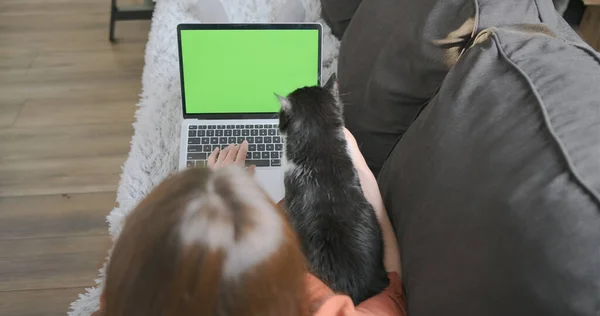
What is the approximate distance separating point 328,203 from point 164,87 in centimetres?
77

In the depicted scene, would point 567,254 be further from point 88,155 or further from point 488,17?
point 88,155

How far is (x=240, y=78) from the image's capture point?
1.35 meters

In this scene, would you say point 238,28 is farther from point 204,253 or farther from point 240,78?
point 204,253

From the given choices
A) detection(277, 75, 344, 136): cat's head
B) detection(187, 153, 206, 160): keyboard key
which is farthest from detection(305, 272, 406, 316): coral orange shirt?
detection(187, 153, 206, 160): keyboard key

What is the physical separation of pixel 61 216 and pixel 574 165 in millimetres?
1494

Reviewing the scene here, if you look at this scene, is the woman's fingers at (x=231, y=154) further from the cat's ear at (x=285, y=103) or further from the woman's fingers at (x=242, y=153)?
the cat's ear at (x=285, y=103)

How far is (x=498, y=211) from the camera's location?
64 centimetres

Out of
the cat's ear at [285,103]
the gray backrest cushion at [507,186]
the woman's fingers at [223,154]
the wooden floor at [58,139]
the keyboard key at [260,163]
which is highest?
the gray backrest cushion at [507,186]

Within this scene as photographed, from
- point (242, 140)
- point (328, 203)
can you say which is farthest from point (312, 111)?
point (242, 140)

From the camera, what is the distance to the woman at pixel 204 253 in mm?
475

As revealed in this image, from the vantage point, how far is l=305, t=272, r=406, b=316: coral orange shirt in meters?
0.72

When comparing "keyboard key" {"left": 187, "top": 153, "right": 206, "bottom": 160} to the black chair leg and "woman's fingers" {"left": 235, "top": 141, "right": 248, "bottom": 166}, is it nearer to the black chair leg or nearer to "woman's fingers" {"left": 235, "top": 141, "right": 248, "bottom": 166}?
"woman's fingers" {"left": 235, "top": 141, "right": 248, "bottom": 166}

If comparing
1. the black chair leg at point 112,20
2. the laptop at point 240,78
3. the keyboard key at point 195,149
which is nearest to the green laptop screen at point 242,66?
the laptop at point 240,78

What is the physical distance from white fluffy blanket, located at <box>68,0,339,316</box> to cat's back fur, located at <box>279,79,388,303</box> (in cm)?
39
